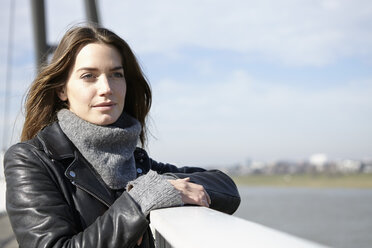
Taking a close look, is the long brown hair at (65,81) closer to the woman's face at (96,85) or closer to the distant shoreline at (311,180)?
the woman's face at (96,85)

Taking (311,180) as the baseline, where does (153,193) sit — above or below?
above

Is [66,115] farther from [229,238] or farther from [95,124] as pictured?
[229,238]

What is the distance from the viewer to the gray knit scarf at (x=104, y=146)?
171 centimetres

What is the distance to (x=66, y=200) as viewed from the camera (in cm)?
158

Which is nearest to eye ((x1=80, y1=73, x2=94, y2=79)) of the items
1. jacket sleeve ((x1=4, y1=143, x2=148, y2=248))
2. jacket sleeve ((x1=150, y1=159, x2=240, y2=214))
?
jacket sleeve ((x1=4, y1=143, x2=148, y2=248))

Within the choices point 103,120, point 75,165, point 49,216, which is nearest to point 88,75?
point 103,120

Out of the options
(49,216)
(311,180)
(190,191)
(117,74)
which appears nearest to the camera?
(49,216)

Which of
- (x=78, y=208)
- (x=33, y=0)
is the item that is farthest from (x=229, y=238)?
(x=33, y=0)

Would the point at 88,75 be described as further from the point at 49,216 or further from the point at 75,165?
the point at 49,216

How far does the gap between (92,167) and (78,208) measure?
182 millimetres

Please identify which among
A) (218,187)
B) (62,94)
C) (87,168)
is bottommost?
(218,187)

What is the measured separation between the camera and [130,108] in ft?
7.20

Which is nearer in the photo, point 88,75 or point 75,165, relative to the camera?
point 75,165

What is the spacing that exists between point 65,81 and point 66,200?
519mm
